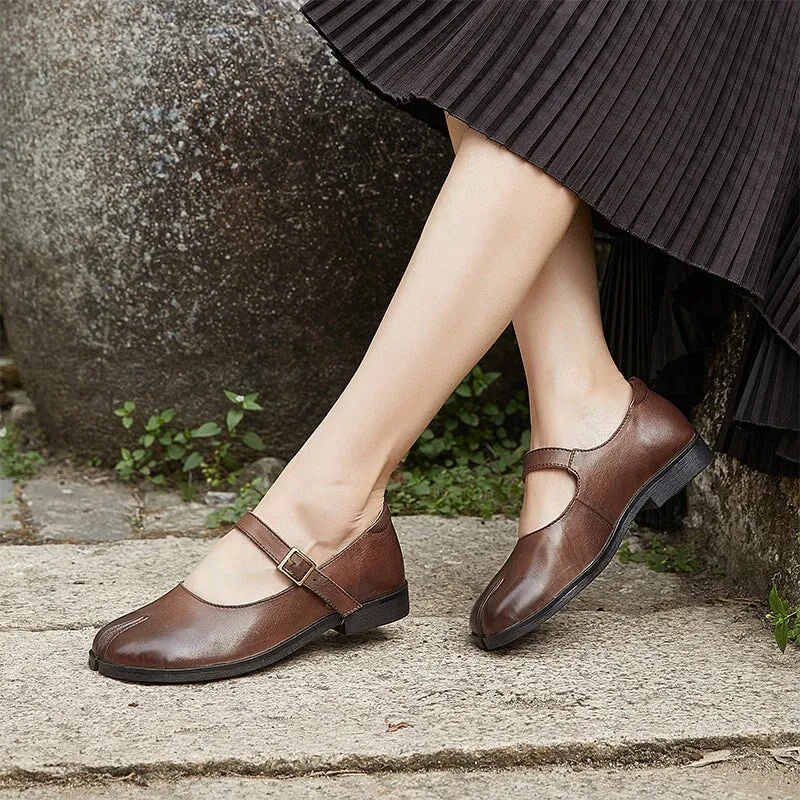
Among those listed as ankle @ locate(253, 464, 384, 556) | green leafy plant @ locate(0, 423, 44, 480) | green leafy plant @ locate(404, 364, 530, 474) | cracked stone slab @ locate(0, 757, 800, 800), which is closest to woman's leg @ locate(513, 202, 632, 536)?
ankle @ locate(253, 464, 384, 556)

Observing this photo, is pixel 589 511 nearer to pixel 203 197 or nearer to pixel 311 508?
pixel 311 508

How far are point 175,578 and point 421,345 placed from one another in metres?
0.59

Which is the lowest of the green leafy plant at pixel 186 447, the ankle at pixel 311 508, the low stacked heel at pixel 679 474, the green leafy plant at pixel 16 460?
the green leafy plant at pixel 16 460

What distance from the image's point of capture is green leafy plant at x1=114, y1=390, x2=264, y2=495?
A: 6.84 ft

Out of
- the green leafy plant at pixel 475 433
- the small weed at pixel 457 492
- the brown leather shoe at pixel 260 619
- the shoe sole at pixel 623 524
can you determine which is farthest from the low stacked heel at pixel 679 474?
the green leafy plant at pixel 475 433

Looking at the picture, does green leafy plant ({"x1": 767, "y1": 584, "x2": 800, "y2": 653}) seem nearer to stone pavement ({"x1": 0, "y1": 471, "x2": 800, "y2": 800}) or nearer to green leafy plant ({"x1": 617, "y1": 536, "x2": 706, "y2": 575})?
stone pavement ({"x1": 0, "y1": 471, "x2": 800, "y2": 800})

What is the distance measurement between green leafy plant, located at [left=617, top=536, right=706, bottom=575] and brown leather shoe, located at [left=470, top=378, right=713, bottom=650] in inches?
12.7

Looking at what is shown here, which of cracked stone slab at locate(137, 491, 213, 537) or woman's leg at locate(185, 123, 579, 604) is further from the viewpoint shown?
cracked stone slab at locate(137, 491, 213, 537)

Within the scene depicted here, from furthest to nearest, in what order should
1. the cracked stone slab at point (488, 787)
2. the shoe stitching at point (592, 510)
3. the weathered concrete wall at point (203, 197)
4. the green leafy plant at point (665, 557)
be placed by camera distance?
the weathered concrete wall at point (203, 197) → the green leafy plant at point (665, 557) → the shoe stitching at point (592, 510) → the cracked stone slab at point (488, 787)

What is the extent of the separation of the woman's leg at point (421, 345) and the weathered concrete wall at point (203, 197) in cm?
75

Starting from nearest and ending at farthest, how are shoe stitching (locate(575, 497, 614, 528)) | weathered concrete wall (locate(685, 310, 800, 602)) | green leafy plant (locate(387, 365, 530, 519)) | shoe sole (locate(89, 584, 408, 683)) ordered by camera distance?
shoe sole (locate(89, 584, 408, 683)), shoe stitching (locate(575, 497, 614, 528)), weathered concrete wall (locate(685, 310, 800, 602)), green leafy plant (locate(387, 365, 530, 519))

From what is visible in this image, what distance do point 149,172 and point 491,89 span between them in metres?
0.95

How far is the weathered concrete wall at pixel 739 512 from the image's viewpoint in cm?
142

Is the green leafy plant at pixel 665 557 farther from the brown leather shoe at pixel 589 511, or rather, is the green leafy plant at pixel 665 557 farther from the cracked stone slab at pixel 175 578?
the brown leather shoe at pixel 589 511
